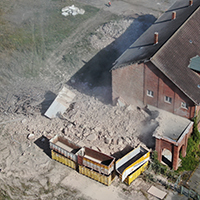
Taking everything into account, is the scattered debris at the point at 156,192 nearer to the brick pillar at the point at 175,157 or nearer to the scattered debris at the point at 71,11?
the brick pillar at the point at 175,157

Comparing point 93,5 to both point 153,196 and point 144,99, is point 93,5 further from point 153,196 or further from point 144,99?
point 153,196

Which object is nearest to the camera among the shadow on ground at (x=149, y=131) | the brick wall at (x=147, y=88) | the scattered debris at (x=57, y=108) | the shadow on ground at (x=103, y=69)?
the brick wall at (x=147, y=88)

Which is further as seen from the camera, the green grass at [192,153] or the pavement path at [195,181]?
the green grass at [192,153]

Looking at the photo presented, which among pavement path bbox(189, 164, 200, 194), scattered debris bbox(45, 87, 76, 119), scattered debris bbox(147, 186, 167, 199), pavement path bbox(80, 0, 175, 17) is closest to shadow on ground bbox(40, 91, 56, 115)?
scattered debris bbox(45, 87, 76, 119)

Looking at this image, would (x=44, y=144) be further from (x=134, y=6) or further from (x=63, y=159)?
(x=134, y=6)

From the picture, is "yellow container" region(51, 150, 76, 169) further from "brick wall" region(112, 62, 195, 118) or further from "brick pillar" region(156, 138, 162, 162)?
"brick wall" region(112, 62, 195, 118)

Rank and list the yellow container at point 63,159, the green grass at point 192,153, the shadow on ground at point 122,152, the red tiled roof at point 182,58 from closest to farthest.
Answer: the red tiled roof at point 182,58 → the yellow container at point 63,159 → the green grass at point 192,153 → the shadow on ground at point 122,152

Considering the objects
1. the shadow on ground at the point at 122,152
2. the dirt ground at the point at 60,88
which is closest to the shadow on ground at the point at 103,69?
the dirt ground at the point at 60,88
